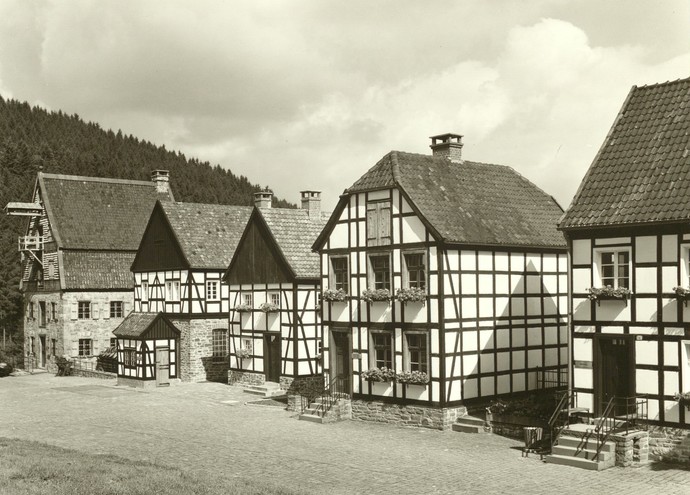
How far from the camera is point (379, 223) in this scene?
28375 mm

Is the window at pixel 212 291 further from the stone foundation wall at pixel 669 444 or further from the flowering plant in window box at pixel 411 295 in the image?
the stone foundation wall at pixel 669 444

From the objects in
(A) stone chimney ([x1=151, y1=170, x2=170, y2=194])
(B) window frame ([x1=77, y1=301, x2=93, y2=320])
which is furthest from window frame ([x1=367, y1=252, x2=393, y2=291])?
(A) stone chimney ([x1=151, y1=170, x2=170, y2=194])

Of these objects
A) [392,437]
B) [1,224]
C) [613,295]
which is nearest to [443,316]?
[392,437]

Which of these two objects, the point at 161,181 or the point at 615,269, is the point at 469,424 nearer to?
the point at 615,269

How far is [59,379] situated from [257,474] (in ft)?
95.8

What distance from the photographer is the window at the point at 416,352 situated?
88.0 ft

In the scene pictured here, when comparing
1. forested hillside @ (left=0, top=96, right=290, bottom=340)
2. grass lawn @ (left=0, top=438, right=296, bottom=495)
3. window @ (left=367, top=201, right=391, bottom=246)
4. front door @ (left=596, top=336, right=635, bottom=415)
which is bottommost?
grass lawn @ (left=0, top=438, right=296, bottom=495)

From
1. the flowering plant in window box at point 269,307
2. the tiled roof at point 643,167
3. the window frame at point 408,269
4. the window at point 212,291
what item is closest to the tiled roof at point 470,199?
the window frame at point 408,269

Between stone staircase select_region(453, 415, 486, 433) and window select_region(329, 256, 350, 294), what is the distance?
620cm

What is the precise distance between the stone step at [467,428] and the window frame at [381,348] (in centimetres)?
287

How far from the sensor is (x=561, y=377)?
30375 mm

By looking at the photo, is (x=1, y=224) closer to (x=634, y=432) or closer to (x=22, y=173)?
(x=22, y=173)

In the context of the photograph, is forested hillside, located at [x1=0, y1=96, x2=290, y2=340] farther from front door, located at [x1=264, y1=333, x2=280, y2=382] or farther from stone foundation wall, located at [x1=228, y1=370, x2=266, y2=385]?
front door, located at [x1=264, y1=333, x2=280, y2=382]

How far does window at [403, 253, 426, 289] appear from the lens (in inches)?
1070
